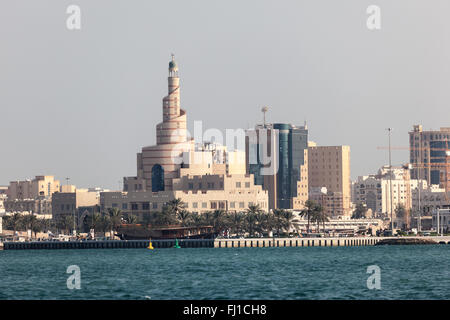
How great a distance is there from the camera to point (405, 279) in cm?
9594

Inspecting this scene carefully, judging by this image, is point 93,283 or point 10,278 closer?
point 93,283

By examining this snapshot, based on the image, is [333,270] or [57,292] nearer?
[57,292]

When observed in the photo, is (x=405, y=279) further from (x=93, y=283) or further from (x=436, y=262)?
(x=436, y=262)

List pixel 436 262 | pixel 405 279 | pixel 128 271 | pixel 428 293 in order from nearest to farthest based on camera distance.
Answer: pixel 428 293
pixel 405 279
pixel 128 271
pixel 436 262

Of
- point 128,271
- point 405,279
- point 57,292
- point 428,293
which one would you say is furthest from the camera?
point 128,271

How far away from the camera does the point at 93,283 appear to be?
318 ft
